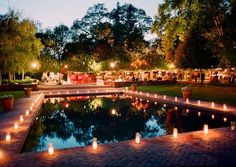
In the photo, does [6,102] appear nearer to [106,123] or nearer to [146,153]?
[106,123]

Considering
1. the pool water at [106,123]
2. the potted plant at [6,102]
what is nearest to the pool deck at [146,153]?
the pool water at [106,123]

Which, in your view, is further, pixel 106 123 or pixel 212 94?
pixel 212 94

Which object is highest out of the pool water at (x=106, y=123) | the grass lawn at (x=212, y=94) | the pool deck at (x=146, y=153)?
the grass lawn at (x=212, y=94)

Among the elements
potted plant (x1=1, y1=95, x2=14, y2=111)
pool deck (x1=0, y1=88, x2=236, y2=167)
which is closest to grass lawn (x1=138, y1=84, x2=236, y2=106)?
pool deck (x1=0, y1=88, x2=236, y2=167)

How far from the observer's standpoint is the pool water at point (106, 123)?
35.5ft

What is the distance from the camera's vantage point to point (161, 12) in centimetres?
2683

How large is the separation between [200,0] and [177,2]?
2.21 meters

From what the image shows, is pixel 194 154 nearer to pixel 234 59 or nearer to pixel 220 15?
pixel 234 59

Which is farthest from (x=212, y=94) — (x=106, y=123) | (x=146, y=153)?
(x=146, y=153)

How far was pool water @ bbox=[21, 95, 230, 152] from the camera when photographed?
10820 millimetres

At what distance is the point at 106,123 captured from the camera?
532 inches

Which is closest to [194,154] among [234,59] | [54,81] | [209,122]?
[209,122]

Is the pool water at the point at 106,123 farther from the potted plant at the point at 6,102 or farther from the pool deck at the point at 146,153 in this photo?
the pool deck at the point at 146,153

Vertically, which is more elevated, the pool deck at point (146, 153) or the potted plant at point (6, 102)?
the potted plant at point (6, 102)
